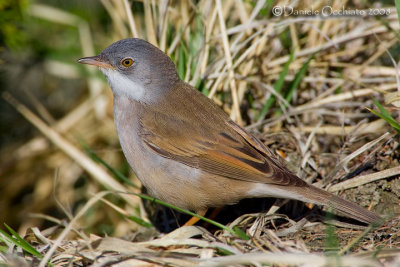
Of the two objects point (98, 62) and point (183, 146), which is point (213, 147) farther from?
point (98, 62)

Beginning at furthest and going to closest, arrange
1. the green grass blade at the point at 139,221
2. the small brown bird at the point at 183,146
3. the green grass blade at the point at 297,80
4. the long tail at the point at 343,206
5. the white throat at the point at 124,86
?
the green grass blade at the point at 297,80 → the green grass blade at the point at 139,221 → the white throat at the point at 124,86 → the small brown bird at the point at 183,146 → the long tail at the point at 343,206

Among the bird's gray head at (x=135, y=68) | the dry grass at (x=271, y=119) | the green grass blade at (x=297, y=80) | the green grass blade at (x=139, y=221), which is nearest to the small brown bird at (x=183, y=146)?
the bird's gray head at (x=135, y=68)

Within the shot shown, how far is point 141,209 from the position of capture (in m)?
4.78

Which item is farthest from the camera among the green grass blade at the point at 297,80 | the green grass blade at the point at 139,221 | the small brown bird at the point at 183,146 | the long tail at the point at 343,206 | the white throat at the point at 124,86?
the green grass blade at the point at 297,80

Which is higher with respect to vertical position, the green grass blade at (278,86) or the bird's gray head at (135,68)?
the bird's gray head at (135,68)

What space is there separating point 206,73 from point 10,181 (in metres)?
3.33

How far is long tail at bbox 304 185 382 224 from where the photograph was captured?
3.43m

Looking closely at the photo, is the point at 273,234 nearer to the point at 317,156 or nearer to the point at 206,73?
the point at 317,156

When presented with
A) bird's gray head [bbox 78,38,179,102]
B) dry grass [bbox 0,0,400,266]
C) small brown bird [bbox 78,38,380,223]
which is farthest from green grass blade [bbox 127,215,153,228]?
bird's gray head [bbox 78,38,179,102]

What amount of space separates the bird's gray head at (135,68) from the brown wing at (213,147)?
332mm

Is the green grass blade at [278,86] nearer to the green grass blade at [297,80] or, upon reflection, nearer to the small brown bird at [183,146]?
the green grass blade at [297,80]

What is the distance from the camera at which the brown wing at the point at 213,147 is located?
3734 mm

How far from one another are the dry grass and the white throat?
0.66 m

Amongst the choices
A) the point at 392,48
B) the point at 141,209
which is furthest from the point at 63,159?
the point at 392,48
